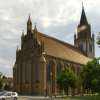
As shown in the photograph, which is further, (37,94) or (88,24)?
(88,24)

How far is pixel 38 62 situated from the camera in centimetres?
8450

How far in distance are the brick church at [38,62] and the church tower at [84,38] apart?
48.5 feet

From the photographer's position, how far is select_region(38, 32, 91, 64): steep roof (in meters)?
90.7

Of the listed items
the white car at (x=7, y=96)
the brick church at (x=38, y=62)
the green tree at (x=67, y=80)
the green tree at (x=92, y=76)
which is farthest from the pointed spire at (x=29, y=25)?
the white car at (x=7, y=96)

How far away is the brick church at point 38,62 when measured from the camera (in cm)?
8312

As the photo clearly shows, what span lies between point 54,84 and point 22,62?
41.1 ft

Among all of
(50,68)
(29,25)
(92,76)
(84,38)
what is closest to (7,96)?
(92,76)

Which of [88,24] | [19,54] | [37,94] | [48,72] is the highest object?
[88,24]

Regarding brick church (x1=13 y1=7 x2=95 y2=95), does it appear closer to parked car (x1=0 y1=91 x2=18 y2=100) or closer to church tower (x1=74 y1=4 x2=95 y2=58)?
church tower (x1=74 y1=4 x2=95 y2=58)

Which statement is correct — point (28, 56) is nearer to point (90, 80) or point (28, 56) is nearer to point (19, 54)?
point (19, 54)

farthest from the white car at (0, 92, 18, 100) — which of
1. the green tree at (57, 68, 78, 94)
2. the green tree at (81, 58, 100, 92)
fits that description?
the green tree at (57, 68, 78, 94)

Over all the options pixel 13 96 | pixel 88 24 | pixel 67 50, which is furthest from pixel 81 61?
pixel 13 96

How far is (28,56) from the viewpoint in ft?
290

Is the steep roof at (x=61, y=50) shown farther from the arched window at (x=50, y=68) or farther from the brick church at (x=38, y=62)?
the arched window at (x=50, y=68)
